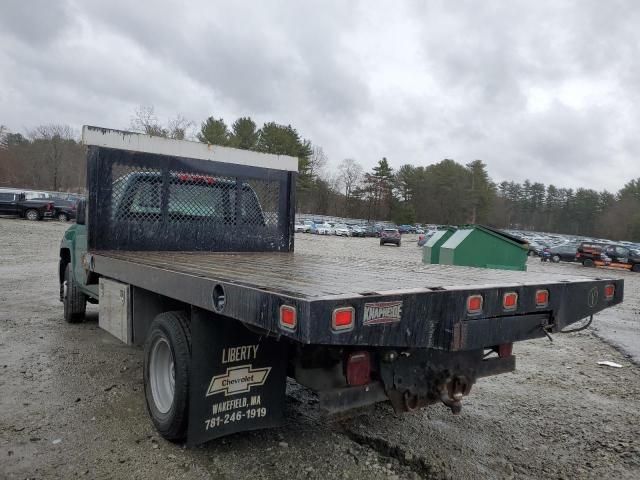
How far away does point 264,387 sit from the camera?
10.3ft

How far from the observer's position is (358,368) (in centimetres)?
276

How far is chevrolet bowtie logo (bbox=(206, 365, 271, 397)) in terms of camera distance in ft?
9.83

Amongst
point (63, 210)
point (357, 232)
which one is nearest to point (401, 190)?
point (357, 232)

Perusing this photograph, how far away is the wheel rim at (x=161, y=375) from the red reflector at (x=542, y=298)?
240cm

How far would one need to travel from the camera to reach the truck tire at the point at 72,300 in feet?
21.6

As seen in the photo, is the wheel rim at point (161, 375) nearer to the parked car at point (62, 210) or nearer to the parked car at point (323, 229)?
the parked car at point (62, 210)

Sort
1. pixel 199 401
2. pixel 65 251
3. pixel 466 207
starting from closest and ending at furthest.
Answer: pixel 199 401 < pixel 65 251 < pixel 466 207

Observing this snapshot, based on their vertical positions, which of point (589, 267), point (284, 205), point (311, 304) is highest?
point (284, 205)

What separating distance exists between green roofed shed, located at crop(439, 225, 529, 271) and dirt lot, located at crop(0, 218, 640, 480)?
3976mm

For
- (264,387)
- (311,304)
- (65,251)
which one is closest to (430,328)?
(311,304)

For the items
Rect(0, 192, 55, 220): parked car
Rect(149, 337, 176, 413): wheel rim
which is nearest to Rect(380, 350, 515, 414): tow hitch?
Rect(149, 337, 176, 413): wheel rim

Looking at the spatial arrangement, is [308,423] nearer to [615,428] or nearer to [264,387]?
[264,387]

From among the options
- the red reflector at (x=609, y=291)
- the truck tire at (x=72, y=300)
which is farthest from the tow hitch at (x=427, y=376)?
the truck tire at (x=72, y=300)

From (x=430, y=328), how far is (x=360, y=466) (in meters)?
1.29
